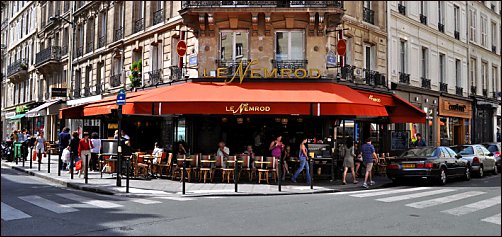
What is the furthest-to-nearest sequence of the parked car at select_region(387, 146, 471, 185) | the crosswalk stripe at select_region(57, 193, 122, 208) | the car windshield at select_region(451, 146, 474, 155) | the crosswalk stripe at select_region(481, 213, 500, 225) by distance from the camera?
the car windshield at select_region(451, 146, 474, 155), the parked car at select_region(387, 146, 471, 185), the crosswalk stripe at select_region(57, 193, 122, 208), the crosswalk stripe at select_region(481, 213, 500, 225)

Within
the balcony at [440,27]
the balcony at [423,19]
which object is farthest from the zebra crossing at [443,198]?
the balcony at [440,27]

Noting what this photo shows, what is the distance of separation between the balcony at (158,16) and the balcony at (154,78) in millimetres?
2259

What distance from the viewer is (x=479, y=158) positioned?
18.0 m

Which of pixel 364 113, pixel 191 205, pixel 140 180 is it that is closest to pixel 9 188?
pixel 140 180

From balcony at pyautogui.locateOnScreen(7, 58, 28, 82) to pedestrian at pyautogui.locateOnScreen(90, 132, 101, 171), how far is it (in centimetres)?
2279

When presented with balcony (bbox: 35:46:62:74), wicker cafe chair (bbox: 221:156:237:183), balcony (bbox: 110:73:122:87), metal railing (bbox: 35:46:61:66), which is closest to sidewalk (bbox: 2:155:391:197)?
wicker cafe chair (bbox: 221:156:237:183)

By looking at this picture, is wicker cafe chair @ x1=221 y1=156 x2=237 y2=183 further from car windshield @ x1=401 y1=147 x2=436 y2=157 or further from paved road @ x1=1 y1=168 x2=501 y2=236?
car windshield @ x1=401 y1=147 x2=436 y2=157

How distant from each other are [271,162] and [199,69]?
15.8 feet

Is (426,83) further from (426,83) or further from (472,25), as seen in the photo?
(472,25)

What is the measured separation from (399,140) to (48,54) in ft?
80.3

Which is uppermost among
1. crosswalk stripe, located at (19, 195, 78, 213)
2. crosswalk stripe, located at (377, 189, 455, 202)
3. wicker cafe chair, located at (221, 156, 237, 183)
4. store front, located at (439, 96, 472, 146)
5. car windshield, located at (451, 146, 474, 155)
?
store front, located at (439, 96, 472, 146)

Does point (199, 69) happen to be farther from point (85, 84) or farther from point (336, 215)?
point (85, 84)

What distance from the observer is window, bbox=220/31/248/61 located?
56.9 feet

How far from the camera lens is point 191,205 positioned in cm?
990
